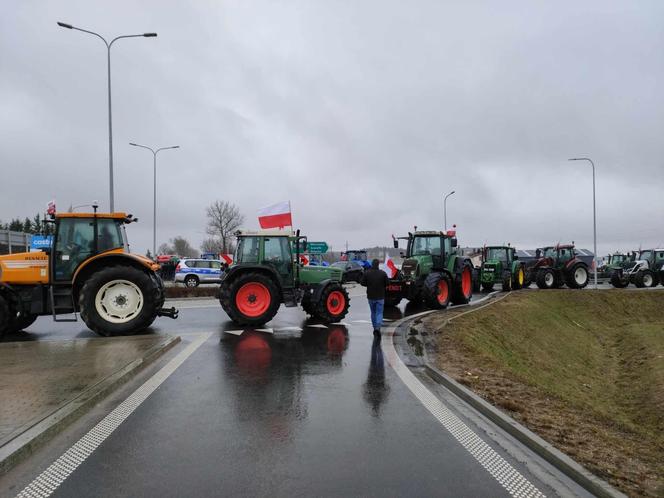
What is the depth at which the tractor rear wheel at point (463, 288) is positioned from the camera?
18.7 meters

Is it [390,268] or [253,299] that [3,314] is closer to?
[253,299]

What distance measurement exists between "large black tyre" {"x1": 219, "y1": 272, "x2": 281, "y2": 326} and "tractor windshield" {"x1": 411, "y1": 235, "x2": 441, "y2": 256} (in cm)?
765

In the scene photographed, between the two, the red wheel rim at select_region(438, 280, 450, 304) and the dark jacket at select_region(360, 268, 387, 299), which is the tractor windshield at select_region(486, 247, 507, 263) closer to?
the red wheel rim at select_region(438, 280, 450, 304)

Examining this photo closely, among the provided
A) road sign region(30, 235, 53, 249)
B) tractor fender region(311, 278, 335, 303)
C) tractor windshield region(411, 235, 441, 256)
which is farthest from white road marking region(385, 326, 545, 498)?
tractor windshield region(411, 235, 441, 256)

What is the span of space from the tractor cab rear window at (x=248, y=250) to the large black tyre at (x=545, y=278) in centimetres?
1881

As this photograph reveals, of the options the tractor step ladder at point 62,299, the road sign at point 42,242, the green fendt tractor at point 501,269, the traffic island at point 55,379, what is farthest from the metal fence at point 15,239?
the green fendt tractor at point 501,269

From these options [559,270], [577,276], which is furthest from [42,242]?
[577,276]

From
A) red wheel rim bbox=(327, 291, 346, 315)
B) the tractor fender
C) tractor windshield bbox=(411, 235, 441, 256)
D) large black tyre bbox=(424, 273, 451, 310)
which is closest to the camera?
the tractor fender

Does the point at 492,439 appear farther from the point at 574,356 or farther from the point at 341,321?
the point at 574,356

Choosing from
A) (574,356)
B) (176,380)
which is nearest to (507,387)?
(176,380)

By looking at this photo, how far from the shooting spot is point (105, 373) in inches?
275

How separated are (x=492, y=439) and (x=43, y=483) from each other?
3934 millimetres

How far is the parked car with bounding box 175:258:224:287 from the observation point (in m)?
33.1

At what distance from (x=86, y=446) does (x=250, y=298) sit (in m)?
7.76
